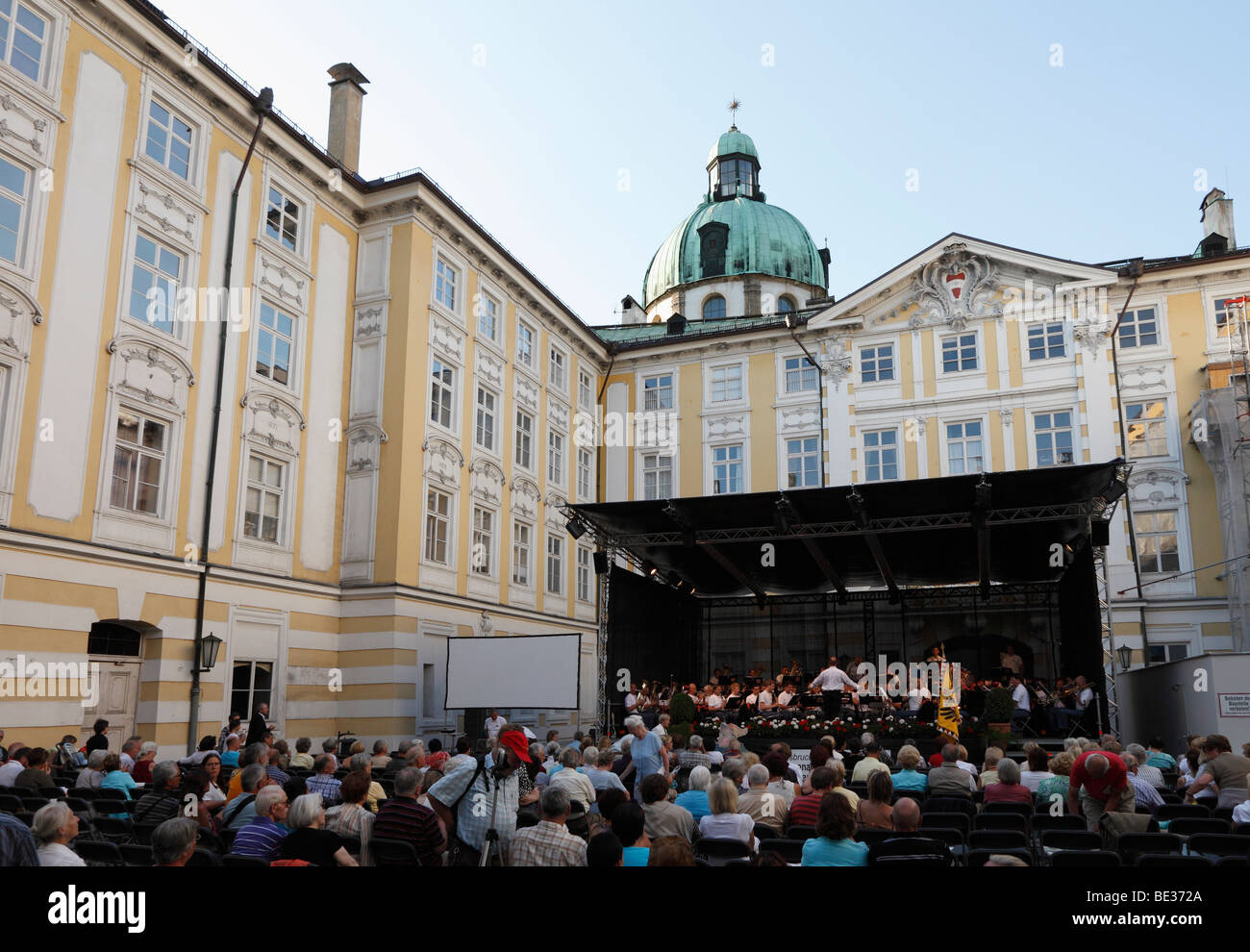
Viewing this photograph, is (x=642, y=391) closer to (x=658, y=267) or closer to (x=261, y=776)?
(x=658, y=267)

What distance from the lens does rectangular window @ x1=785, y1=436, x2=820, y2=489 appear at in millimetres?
29656

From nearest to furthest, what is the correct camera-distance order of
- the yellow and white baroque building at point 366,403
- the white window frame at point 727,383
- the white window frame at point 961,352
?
the yellow and white baroque building at point 366,403 < the white window frame at point 961,352 < the white window frame at point 727,383

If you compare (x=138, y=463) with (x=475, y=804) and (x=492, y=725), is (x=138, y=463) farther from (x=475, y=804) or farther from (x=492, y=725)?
(x=475, y=804)

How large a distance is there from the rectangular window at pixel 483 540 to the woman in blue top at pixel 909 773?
16.4m

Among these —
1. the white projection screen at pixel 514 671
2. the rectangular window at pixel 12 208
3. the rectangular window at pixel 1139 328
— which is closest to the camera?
the rectangular window at pixel 12 208

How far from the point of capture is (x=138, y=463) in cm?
1667

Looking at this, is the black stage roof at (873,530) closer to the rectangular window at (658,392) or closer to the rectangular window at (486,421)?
the rectangular window at (486,421)

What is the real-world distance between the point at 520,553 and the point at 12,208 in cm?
1493

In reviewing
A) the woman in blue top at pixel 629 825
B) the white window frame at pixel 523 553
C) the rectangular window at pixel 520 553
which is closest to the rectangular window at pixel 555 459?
the white window frame at pixel 523 553

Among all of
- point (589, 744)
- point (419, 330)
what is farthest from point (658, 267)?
point (589, 744)

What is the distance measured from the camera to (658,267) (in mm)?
48406

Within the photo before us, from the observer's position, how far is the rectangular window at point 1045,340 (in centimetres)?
2772

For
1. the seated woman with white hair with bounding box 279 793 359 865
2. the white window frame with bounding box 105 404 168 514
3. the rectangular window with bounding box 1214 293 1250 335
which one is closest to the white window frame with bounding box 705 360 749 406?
the rectangular window with bounding box 1214 293 1250 335

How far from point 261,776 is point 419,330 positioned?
16625 mm
